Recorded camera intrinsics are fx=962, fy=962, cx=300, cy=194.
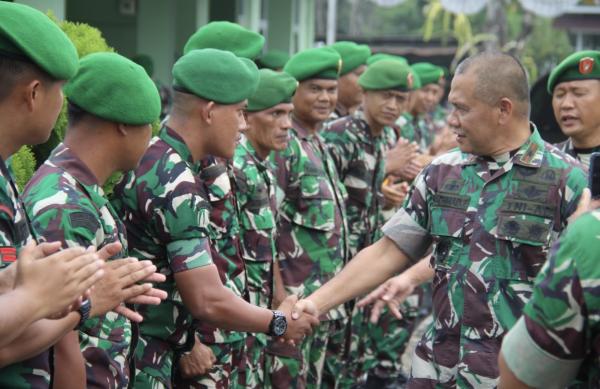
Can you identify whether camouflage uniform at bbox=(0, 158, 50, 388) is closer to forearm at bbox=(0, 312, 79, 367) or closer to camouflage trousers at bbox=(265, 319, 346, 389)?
forearm at bbox=(0, 312, 79, 367)

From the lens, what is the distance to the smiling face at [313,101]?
678 cm

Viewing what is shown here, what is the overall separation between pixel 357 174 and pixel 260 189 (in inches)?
83.7

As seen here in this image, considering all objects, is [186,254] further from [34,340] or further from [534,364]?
[534,364]

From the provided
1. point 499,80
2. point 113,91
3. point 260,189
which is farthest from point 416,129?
point 113,91

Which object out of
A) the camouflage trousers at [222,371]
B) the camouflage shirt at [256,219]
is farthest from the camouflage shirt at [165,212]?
the camouflage shirt at [256,219]

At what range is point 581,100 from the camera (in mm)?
5680

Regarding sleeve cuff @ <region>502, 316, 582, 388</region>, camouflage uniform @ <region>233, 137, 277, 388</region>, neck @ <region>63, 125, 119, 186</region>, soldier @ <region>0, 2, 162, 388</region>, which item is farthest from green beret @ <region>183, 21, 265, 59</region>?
sleeve cuff @ <region>502, 316, 582, 388</region>

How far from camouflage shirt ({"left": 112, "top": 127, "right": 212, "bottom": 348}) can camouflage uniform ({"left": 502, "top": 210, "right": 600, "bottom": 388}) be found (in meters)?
1.71

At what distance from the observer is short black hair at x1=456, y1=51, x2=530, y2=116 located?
404cm

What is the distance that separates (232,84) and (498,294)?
1459 mm

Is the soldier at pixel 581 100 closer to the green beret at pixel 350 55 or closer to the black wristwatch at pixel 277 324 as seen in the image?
the black wristwatch at pixel 277 324

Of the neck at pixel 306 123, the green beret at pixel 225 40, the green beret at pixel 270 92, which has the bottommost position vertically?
the neck at pixel 306 123

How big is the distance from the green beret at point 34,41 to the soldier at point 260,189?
2.45m

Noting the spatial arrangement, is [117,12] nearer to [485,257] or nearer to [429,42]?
[485,257]
